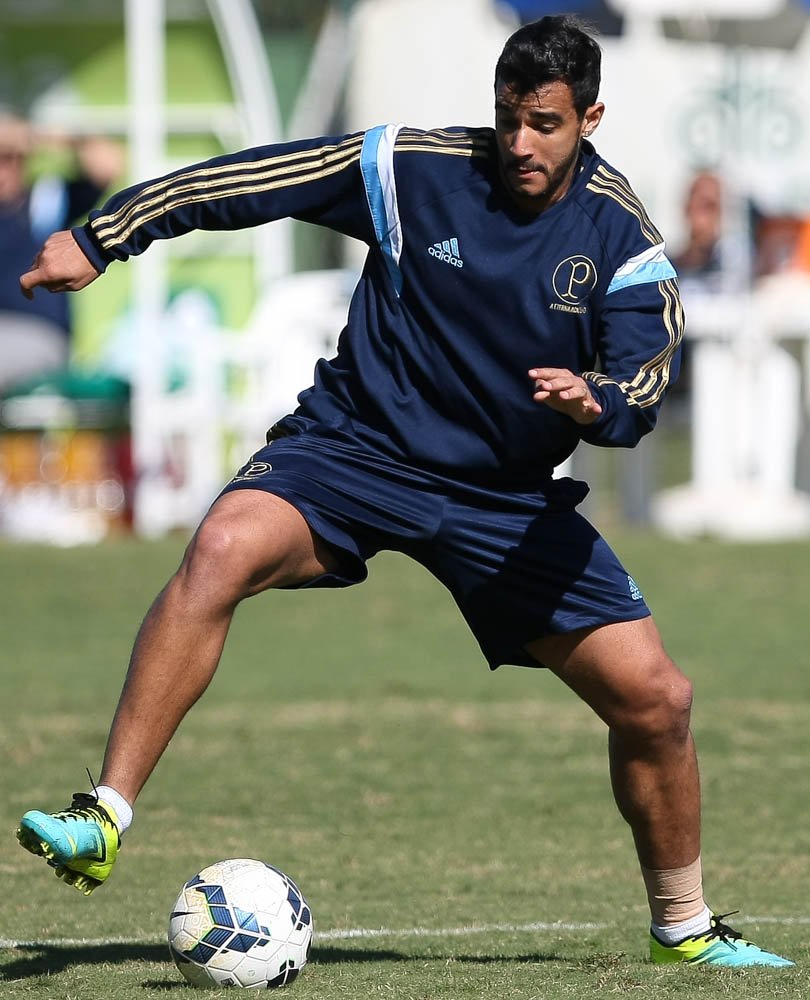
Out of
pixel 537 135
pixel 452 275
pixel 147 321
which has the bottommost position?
pixel 147 321

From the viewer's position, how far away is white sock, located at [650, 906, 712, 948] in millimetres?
5293

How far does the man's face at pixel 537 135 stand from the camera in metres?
4.99

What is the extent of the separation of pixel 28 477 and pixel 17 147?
3.01 meters

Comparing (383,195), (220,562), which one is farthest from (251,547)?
(383,195)

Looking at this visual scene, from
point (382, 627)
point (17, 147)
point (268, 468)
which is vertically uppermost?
point (17, 147)

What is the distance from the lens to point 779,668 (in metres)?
10.7

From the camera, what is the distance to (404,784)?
8.11 m

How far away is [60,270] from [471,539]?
4.01ft

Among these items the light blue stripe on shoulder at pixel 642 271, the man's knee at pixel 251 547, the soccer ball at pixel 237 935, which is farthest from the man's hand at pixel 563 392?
the soccer ball at pixel 237 935

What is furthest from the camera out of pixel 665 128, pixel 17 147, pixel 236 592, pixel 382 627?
pixel 665 128

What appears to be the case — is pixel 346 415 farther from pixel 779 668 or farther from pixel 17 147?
pixel 17 147

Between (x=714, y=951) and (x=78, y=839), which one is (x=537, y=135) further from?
(x=714, y=951)

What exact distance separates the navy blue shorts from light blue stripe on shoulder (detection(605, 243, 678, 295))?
60 centimetres

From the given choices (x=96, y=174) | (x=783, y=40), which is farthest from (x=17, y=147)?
(x=783, y=40)
